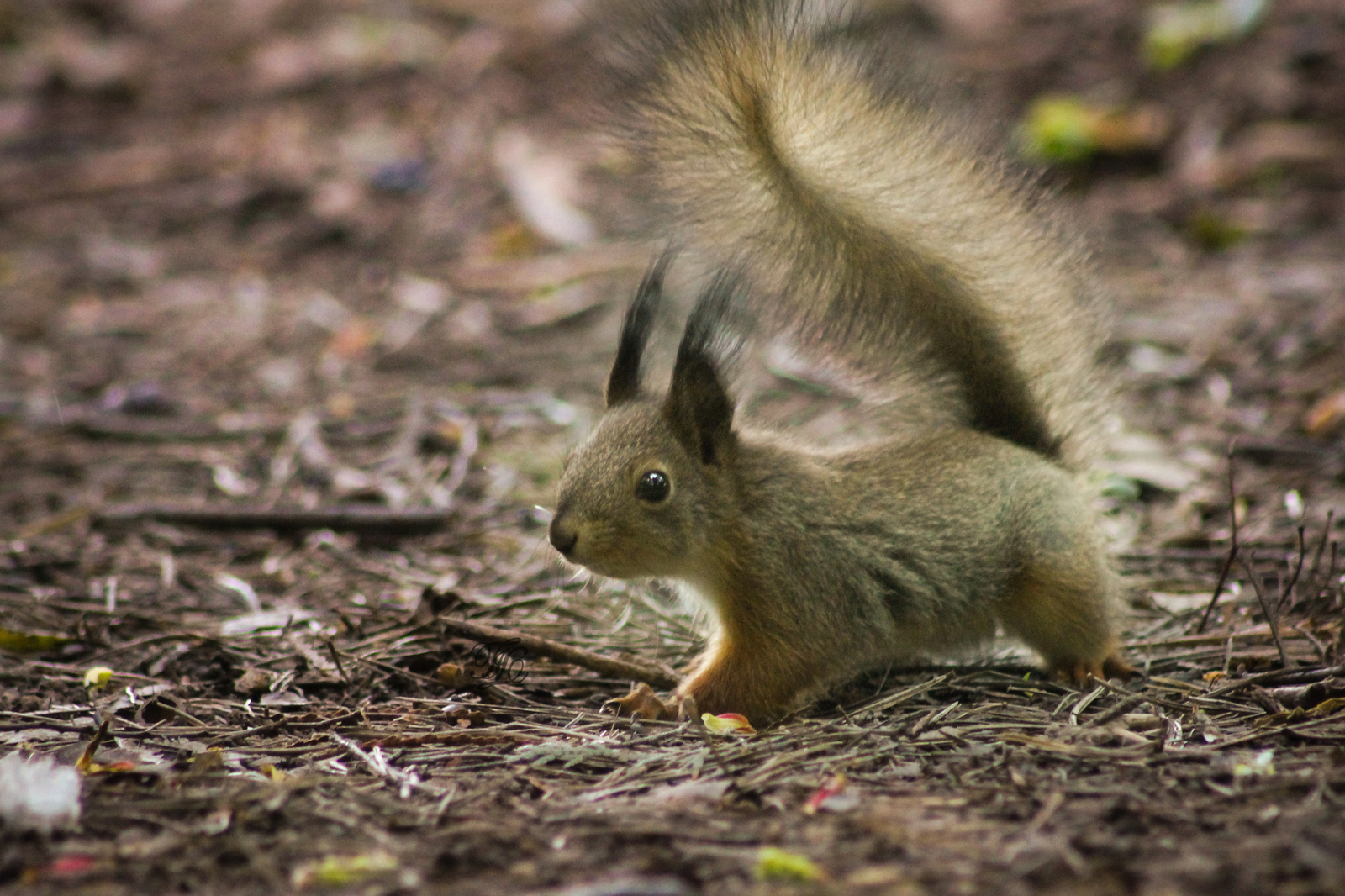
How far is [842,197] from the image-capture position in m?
3.01

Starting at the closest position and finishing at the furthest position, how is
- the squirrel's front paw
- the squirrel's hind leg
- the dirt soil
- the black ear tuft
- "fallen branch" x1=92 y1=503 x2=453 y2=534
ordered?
the dirt soil
the squirrel's front paw
the black ear tuft
the squirrel's hind leg
"fallen branch" x1=92 y1=503 x2=453 y2=534

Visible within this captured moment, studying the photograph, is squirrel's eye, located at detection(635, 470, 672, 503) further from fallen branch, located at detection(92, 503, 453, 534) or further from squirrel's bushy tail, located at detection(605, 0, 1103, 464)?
fallen branch, located at detection(92, 503, 453, 534)

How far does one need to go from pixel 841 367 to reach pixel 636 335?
0.54m

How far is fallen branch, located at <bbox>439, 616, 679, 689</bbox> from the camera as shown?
10.3 feet

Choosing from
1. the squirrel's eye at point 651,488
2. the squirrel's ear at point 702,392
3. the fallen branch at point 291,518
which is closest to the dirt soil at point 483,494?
the fallen branch at point 291,518

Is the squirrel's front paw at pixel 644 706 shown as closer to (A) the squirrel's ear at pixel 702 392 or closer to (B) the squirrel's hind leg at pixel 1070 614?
(A) the squirrel's ear at pixel 702 392

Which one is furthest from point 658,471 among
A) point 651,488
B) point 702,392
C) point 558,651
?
point 558,651

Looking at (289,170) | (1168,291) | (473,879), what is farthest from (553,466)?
(289,170)

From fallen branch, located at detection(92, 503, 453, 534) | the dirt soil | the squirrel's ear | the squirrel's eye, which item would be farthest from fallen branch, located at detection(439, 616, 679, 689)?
fallen branch, located at detection(92, 503, 453, 534)

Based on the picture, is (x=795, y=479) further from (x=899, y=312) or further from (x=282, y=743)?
(x=282, y=743)

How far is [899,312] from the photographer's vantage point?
3193 mm

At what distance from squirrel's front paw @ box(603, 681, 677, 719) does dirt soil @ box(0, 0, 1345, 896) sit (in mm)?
90

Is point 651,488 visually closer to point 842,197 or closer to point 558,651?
point 558,651

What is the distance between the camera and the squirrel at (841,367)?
9.71ft
